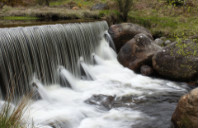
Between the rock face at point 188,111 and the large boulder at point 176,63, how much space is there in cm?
421

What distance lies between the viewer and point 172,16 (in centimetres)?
1550

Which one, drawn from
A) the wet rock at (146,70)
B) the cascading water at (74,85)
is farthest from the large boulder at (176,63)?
the cascading water at (74,85)

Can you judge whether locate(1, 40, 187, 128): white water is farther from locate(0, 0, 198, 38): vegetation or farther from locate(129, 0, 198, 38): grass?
locate(129, 0, 198, 38): grass

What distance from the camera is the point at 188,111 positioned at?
432 centimetres

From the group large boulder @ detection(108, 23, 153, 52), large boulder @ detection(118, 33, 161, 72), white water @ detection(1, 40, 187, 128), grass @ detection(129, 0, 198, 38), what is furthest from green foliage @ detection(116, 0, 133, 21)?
white water @ detection(1, 40, 187, 128)

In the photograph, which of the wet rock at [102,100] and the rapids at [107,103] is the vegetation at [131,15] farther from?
the wet rock at [102,100]

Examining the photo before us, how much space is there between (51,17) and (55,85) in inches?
278

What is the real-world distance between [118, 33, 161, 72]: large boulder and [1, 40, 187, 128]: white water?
0.52m

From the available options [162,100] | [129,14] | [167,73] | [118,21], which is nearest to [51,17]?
[118,21]

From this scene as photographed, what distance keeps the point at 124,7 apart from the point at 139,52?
7165mm

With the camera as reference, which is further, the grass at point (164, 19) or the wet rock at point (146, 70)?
the grass at point (164, 19)

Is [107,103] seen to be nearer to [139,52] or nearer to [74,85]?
[74,85]

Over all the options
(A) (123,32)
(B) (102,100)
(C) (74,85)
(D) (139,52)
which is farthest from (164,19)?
(B) (102,100)

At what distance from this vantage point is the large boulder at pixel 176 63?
8.45 metres
